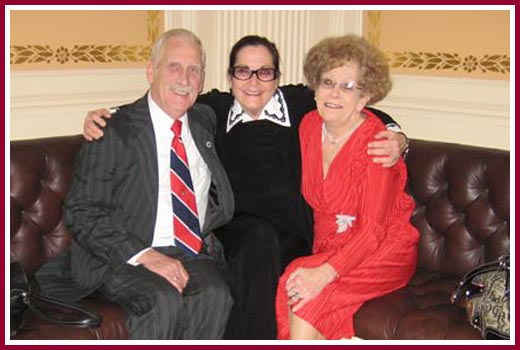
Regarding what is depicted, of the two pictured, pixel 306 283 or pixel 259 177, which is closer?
pixel 306 283

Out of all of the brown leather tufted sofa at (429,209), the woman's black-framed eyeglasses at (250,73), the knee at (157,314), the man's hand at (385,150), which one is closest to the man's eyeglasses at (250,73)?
the woman's black-framed eyeglasses at (250,73)

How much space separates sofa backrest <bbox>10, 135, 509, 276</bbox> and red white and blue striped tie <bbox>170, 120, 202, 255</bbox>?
0.50 metres

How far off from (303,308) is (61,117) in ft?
5.02

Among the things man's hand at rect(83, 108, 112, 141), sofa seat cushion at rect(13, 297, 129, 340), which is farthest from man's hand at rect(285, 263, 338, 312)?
man's hand at rect(83, 108, 112, 141)

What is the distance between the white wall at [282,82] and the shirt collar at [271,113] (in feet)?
2.31

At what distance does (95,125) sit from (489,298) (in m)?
1.54

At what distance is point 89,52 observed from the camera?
3.87 meters

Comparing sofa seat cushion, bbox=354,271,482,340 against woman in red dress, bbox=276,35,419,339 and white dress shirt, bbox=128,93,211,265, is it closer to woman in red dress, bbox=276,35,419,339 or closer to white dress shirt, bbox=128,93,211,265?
woman in red dress, bbox=276,35,419,339

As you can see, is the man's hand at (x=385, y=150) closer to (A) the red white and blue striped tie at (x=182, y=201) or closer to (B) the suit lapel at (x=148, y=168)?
(A) the red white and blue striped tie at (x=182, y=201)

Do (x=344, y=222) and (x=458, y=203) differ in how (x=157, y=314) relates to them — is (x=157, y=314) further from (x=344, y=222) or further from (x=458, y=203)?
(x=458, y=203)

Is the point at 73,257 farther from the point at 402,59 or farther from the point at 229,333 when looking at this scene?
the point at 402,59

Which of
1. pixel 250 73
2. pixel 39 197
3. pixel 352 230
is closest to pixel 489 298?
pixel 352 230

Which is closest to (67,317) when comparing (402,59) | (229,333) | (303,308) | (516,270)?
(229,333)

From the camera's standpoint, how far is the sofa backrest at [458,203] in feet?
11.2
